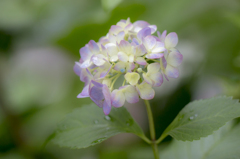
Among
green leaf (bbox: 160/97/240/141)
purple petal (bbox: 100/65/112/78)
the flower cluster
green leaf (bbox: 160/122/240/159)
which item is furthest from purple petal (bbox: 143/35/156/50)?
green leaf (bbox: 160/122/240/159)

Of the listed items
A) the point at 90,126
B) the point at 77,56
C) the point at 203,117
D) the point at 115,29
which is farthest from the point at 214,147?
the point at 77,56

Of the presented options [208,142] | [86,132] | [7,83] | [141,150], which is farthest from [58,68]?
[208,142]

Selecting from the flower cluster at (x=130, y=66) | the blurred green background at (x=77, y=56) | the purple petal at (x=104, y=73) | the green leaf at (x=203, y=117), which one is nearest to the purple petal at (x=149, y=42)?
the flower cluster at (x=130, y=66)

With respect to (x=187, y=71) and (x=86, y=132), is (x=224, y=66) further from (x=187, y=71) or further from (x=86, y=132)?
(x=86, y=132)

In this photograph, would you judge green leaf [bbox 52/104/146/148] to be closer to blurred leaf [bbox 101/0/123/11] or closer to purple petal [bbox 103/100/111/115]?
purple petal [bbox 103/100/111/115]

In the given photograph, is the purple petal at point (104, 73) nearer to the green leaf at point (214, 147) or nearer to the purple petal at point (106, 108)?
the purple petal at point (106, 108)
